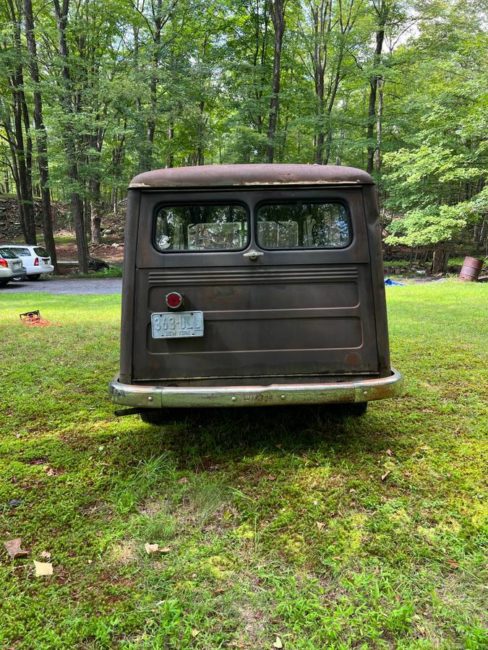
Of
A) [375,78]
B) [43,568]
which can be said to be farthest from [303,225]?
[375,78]

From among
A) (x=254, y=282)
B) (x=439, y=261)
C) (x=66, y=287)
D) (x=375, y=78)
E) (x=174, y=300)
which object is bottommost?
(x=66, y=287)

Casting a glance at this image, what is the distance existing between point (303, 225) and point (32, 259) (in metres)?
17.2

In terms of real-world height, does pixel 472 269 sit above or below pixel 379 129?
below

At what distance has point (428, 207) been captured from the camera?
58.8 feet

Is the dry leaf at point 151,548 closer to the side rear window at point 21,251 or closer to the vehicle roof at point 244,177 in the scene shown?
the vehicle roof at point 244,177

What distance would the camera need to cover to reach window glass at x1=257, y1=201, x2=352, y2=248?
115 inches

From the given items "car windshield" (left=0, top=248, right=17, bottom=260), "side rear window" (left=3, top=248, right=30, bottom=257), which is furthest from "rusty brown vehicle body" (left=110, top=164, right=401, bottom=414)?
"side rear window" (left=3, top=248, right=30, bottom=257)

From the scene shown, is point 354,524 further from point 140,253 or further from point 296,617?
point 140,253

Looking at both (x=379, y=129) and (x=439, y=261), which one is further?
(x=379, y=129)

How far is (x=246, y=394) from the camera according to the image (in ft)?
9.05

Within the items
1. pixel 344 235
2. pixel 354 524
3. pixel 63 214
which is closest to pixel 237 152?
pixel 344 235

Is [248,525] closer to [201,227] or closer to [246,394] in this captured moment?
[246,394]

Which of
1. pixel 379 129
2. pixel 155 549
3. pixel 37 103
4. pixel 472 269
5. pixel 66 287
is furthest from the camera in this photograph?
pixel 379 129

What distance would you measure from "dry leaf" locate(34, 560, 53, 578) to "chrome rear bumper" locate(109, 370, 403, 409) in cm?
98
